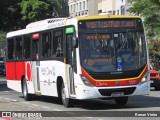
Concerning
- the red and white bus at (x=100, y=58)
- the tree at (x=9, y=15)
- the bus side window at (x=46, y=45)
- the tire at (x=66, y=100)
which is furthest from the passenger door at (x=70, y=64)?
the tree at (x=9, y=15)

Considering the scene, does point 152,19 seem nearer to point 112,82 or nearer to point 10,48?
point 10,48

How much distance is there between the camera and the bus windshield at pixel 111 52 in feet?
59.1

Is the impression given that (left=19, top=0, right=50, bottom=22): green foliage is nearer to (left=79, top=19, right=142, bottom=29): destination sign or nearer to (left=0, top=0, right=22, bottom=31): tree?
(left=0, top=0, right=22, bottom=31): tree

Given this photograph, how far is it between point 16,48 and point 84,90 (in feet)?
28.2

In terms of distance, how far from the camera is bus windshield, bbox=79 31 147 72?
1800 cm

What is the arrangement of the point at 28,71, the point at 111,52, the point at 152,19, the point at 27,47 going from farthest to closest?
the point at 152,19, the point at 27,47, the point at 28,71, the point at 111,52

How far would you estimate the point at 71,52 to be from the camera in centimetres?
1862

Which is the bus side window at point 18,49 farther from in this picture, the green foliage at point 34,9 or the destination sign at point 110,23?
the green foliage at point 34,9

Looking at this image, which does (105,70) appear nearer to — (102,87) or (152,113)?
(102,87)

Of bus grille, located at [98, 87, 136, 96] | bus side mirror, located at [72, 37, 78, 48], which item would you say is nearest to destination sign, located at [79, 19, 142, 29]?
bus side mirror, located at [72, 37, 78, 48]

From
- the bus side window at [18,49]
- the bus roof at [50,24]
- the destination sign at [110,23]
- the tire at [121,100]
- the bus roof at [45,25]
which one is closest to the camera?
the destination sign at [110,23]

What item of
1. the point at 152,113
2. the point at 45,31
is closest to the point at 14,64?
the point at 45,31

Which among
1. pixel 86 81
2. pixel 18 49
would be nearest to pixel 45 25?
pixel 18 49

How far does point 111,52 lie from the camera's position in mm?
18125
